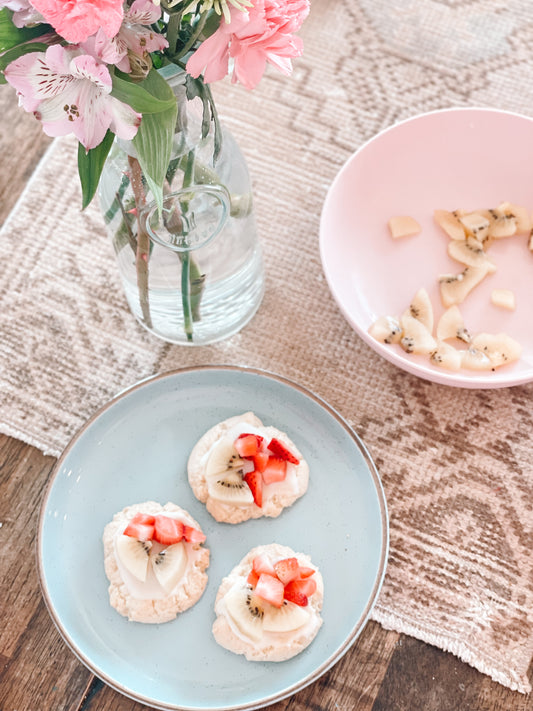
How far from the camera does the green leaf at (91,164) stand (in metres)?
0.57

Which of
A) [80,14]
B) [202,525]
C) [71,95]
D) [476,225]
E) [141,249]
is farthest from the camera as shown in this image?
[476,225]

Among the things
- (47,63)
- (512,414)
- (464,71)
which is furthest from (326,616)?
(464,71)

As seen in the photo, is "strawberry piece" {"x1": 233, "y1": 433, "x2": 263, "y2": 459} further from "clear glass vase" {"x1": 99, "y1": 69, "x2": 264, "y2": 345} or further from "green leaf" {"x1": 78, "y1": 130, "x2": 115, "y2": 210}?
"green leaf" {"x1": 78, "y1": 130, "x2": 115, "y2": 210}

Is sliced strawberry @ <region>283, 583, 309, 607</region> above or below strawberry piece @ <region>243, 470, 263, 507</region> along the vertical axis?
below

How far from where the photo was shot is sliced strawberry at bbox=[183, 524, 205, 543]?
837 mm

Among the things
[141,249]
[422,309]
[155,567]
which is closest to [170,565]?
[155,567]

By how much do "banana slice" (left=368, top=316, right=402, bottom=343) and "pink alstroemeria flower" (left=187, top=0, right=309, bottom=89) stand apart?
0.47 meters

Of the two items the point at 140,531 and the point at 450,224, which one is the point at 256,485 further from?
the point at 450,224

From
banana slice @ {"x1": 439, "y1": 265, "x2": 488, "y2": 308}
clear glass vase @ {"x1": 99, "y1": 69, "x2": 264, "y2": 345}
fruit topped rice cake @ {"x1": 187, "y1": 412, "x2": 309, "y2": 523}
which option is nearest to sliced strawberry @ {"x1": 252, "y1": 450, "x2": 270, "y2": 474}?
fruit topped rice cake @ {"x1": 187, "y1": 412, "x2": 309, "y2": 523}

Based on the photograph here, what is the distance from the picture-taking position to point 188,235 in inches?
30.8

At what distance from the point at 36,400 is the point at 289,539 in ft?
1.33

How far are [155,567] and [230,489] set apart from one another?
0.13m

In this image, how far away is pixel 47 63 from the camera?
19.2 inches

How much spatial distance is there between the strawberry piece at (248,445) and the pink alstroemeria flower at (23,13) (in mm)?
520
